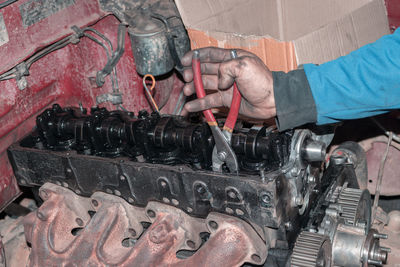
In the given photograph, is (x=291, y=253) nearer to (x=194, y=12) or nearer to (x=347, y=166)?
(x=347, y=166)

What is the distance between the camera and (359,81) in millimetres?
1407

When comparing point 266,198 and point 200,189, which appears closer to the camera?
point 266,198

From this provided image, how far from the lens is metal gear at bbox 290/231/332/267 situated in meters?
1.39

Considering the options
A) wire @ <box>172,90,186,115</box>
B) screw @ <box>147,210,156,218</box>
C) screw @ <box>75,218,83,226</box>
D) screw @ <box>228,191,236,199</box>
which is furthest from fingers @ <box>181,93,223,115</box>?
wire @ <box>172,90,186,115</box>

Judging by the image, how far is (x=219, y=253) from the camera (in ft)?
4.66

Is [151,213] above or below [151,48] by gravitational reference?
below

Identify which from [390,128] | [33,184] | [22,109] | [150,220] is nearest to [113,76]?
[22,109]

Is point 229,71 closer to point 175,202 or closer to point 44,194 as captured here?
point 175,202

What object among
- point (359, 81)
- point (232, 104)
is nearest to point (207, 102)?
point (232, 104)

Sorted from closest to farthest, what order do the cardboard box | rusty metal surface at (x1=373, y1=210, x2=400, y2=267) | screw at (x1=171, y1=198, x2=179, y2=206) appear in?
screw at (x1=171, y1=198, x2=179, y2=206), the cardboard box, rusty metal surface at (x1=373, y1=210, x2=400, y2=267)

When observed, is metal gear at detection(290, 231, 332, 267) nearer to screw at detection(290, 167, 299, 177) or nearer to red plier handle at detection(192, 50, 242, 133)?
screw at detection(290, 167, 299, 177)

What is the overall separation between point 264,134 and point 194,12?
0.74 meters

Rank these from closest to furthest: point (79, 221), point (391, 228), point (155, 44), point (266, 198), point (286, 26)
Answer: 1. point (266, 198)
2. point (79, 221)
3. point (155, 44)
4. point (391, 228)
5. point (286, 26)

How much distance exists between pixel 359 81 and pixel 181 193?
2.11ft
